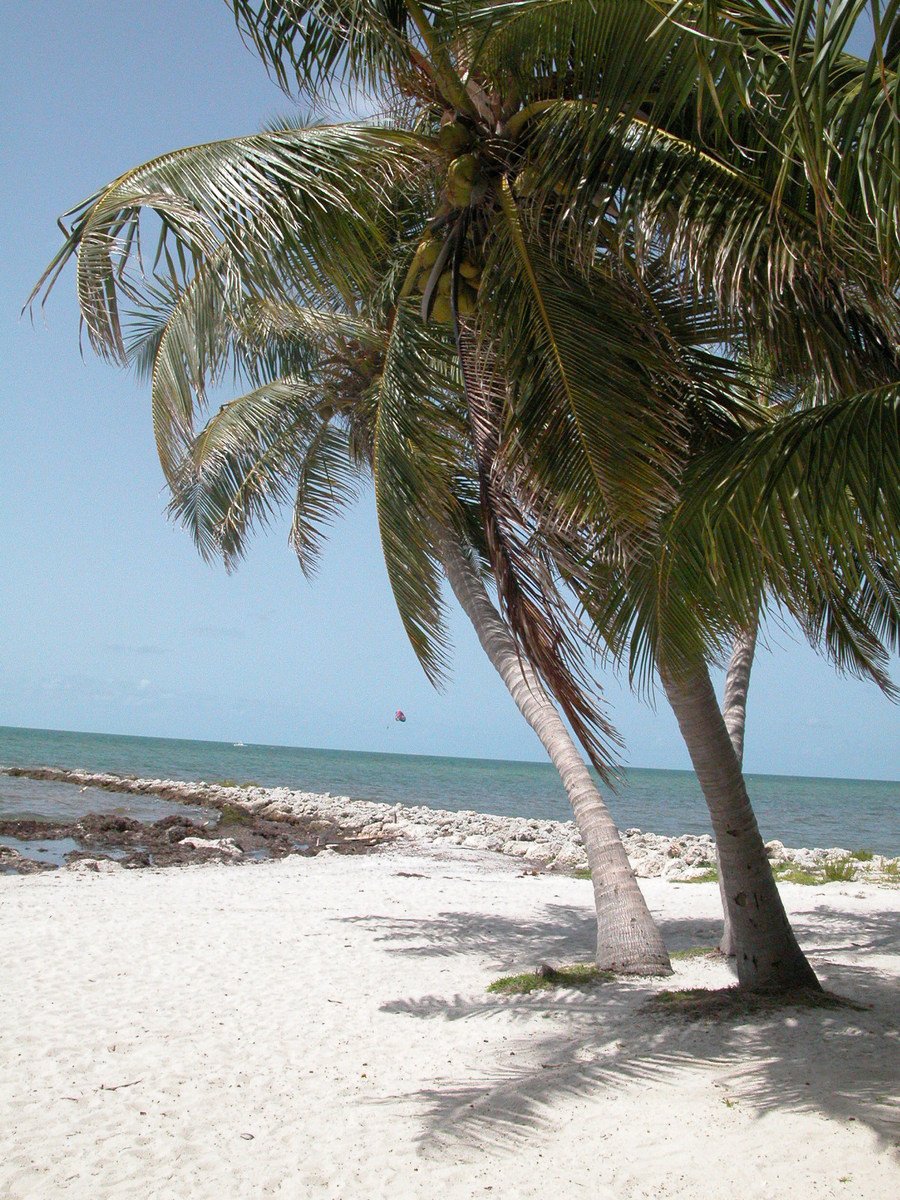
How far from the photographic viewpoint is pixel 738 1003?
226 inches

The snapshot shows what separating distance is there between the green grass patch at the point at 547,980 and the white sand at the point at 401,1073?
5.7 inches

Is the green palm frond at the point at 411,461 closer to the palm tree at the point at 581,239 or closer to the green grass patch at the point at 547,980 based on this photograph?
the palm tree at the point at 581,239

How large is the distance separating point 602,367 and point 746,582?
1.28m

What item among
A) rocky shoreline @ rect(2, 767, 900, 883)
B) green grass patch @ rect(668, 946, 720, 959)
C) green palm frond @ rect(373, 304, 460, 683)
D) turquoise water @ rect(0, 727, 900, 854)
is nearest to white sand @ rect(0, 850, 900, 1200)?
green grass patch @ rect(668, 946, 720, 959)

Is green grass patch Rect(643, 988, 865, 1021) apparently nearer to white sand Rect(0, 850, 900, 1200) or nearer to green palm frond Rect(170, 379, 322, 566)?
white sand Rect(0, 850, 900, 1200)

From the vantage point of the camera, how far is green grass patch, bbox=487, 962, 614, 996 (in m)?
6.71

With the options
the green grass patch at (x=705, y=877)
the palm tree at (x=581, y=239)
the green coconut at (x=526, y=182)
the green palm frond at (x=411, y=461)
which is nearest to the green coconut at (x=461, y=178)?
the palm tree at (x=581, y=239)

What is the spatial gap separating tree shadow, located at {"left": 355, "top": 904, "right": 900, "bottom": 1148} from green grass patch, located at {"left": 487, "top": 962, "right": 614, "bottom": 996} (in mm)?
109

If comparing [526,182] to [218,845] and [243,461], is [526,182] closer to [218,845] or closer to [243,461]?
[243,461]

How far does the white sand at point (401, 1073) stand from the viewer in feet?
12.7

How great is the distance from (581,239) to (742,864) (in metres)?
3.96

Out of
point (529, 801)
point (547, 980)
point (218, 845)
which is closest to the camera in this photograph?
point (547, 980)

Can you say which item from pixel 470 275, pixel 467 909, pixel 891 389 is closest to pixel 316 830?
pixel 467 909

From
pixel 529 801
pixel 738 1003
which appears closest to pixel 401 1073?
pixel 738 1003
